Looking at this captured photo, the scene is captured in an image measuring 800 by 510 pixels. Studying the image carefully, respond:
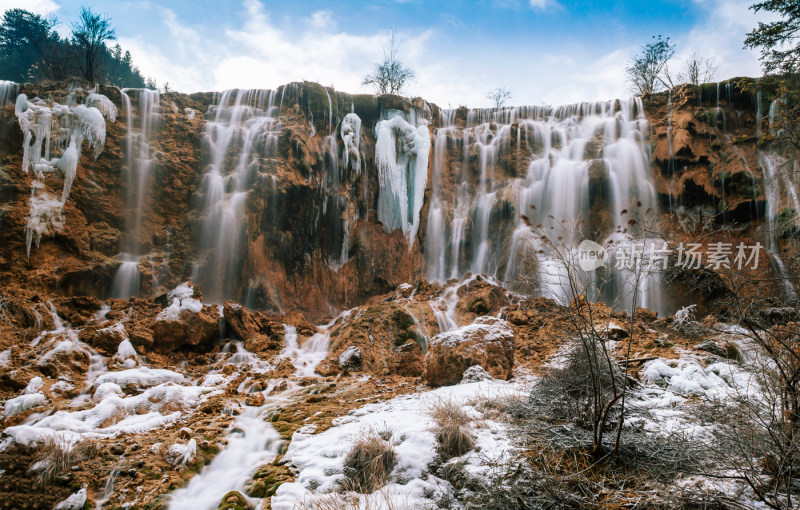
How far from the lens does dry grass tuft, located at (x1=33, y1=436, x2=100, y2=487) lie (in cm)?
401

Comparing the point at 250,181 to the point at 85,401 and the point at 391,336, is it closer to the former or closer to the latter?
the point at 391,336

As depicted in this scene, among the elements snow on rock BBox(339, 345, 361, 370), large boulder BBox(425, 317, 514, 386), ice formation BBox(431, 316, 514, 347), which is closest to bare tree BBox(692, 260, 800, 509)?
large boulder BBox(425, 317, 514, 386)

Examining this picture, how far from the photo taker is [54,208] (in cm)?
1151

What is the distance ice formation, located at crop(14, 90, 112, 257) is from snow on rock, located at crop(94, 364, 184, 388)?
6.46 meters

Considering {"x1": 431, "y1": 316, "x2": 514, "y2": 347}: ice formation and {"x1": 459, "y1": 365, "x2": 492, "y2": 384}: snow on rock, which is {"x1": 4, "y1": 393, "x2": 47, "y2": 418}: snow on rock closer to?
{"x1": 431, "y1": 316, "x2": 514, "y2": 347}: ice formation

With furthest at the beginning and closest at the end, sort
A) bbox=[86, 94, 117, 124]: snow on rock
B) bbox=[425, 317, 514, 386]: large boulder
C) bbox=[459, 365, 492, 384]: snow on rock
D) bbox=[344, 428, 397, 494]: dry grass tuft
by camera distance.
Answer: bbox=[86, 94, 117, 124]: snow on rock
bbox=[425, 317, 514, 386]: large boulder
bbox=[459, 365, 492, 384]: snow on rock
bbox=[344, 428, 397, 494]: dry grass tuft

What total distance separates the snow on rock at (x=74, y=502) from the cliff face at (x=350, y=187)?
943cm

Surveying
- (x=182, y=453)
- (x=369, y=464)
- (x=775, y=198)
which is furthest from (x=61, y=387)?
(x=775, y=198)

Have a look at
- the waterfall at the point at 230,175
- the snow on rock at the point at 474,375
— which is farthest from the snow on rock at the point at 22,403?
the waterfall at the point at 230,175

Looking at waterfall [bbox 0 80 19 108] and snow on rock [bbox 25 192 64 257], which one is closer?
snow on rock [bbox 25 192 64 257]

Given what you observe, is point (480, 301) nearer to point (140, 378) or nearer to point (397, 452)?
point (397, 452)

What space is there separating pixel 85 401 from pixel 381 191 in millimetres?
11633

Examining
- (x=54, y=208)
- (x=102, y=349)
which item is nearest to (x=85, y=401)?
(x=102, y=349)

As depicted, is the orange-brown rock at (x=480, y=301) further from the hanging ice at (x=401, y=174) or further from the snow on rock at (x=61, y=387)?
the snow on rock at (x=61, y=387)
